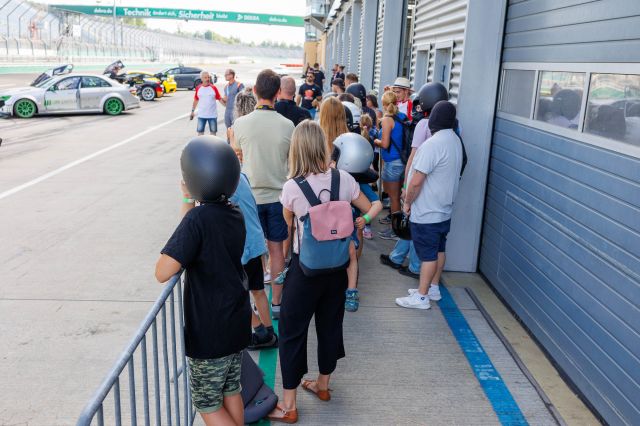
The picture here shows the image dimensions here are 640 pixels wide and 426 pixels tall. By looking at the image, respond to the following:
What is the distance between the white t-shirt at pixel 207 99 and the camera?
12383 mm

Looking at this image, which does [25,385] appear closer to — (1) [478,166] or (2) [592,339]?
(2) [592,339]

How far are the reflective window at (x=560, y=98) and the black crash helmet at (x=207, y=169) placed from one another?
114 inches

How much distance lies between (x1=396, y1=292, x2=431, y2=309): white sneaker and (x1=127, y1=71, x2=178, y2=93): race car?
86.8ft

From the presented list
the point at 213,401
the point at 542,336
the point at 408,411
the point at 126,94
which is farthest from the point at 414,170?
the point at 126,94

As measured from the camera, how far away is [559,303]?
425cm

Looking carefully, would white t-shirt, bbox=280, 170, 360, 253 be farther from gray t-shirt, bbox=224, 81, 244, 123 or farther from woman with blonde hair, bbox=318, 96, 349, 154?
gray t-shirt, bbox=224, 81, 244, 123

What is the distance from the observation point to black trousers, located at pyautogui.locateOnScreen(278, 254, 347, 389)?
11.2 feet

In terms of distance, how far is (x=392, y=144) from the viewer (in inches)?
263

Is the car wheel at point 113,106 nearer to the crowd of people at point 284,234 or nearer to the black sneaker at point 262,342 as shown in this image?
the crowd of people at point 284,234

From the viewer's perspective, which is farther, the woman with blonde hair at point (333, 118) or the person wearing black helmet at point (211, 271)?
the woman with blonde hair at point (333, 118)

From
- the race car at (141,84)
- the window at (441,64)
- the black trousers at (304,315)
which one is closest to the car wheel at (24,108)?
the race car at (141,84)

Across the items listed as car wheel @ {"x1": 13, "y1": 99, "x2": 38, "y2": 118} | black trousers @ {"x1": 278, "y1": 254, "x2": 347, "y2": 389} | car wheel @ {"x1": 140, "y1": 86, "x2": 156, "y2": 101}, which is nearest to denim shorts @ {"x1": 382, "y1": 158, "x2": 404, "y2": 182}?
black trousers @ {"x1": 278, "y1": 254, "x2": 347, "y2": 389}

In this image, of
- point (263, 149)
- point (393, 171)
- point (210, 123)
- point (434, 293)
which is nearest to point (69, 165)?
point (210, 123)

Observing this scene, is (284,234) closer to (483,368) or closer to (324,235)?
(324,235)
